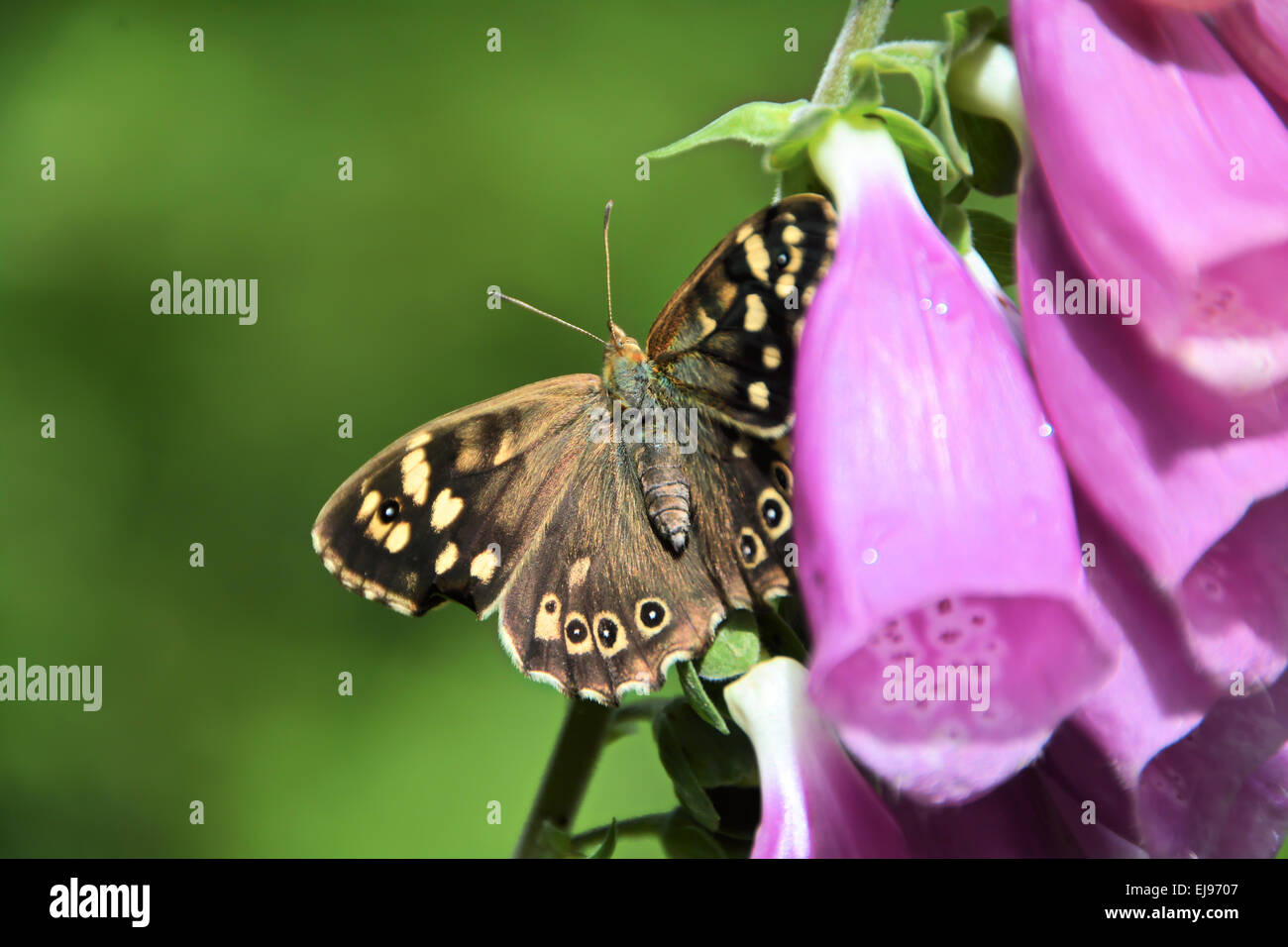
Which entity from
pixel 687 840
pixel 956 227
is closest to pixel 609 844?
pixel 687 840

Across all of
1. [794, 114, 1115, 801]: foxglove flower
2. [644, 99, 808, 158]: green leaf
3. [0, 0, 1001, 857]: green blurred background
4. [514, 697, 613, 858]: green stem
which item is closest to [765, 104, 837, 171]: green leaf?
[644, 99, 808, 158]: green leaf

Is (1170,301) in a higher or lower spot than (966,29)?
lower

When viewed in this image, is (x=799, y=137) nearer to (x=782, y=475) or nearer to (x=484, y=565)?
(x=782, y=475)

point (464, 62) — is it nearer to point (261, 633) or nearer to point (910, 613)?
point (261, 633)

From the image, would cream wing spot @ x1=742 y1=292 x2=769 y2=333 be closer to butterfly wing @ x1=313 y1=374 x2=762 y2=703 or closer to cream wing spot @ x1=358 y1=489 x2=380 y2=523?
butterfly wing @ x1=313 y1=374 x2=762 y2=703

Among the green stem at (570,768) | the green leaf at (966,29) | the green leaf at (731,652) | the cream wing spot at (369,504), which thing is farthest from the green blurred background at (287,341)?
the green leaf at (966,29)

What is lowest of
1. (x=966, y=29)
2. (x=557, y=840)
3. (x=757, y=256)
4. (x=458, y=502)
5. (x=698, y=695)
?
(x=557, y=840)

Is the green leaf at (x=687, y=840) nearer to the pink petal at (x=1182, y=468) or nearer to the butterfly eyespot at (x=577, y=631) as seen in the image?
the butterfly eyespot at (x=577, y=631)
